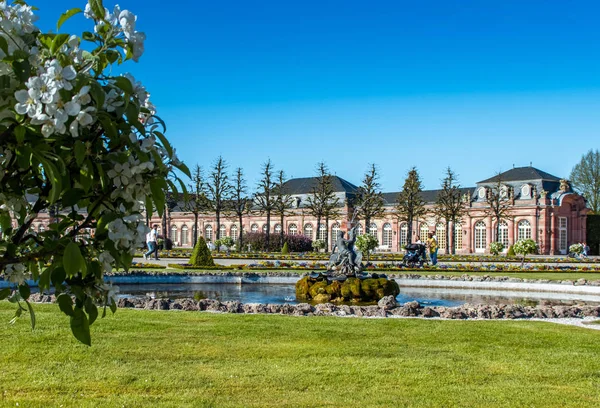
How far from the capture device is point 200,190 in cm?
5072

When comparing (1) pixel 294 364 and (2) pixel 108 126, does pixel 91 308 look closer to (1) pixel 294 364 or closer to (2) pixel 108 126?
(2) pixel 108 126

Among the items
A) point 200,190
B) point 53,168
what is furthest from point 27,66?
point 200,190

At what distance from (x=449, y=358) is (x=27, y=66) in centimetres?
527

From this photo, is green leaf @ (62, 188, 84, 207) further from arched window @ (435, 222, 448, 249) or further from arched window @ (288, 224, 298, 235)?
arched window @ (288, 224, 298, 235)

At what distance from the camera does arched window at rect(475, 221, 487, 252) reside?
5158cm

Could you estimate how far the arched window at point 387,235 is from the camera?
56250 millimetres

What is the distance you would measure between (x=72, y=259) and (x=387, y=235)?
5536 centimetres

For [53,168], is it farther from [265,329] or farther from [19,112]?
[265,329]

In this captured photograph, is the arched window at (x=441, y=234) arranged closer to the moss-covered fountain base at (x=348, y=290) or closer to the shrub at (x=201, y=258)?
the shrub at (x=201, y=258)

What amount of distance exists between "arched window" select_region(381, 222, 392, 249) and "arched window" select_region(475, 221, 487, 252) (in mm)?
7637

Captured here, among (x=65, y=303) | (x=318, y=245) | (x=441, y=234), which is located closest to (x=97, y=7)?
(x=65, y=303)

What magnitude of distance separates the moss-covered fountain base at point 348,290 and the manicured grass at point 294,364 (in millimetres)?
4644

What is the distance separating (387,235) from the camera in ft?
185

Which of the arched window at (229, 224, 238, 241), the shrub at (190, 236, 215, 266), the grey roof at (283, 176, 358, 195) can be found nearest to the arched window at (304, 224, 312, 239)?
the grey roof at (283, 176, 358, 195)
